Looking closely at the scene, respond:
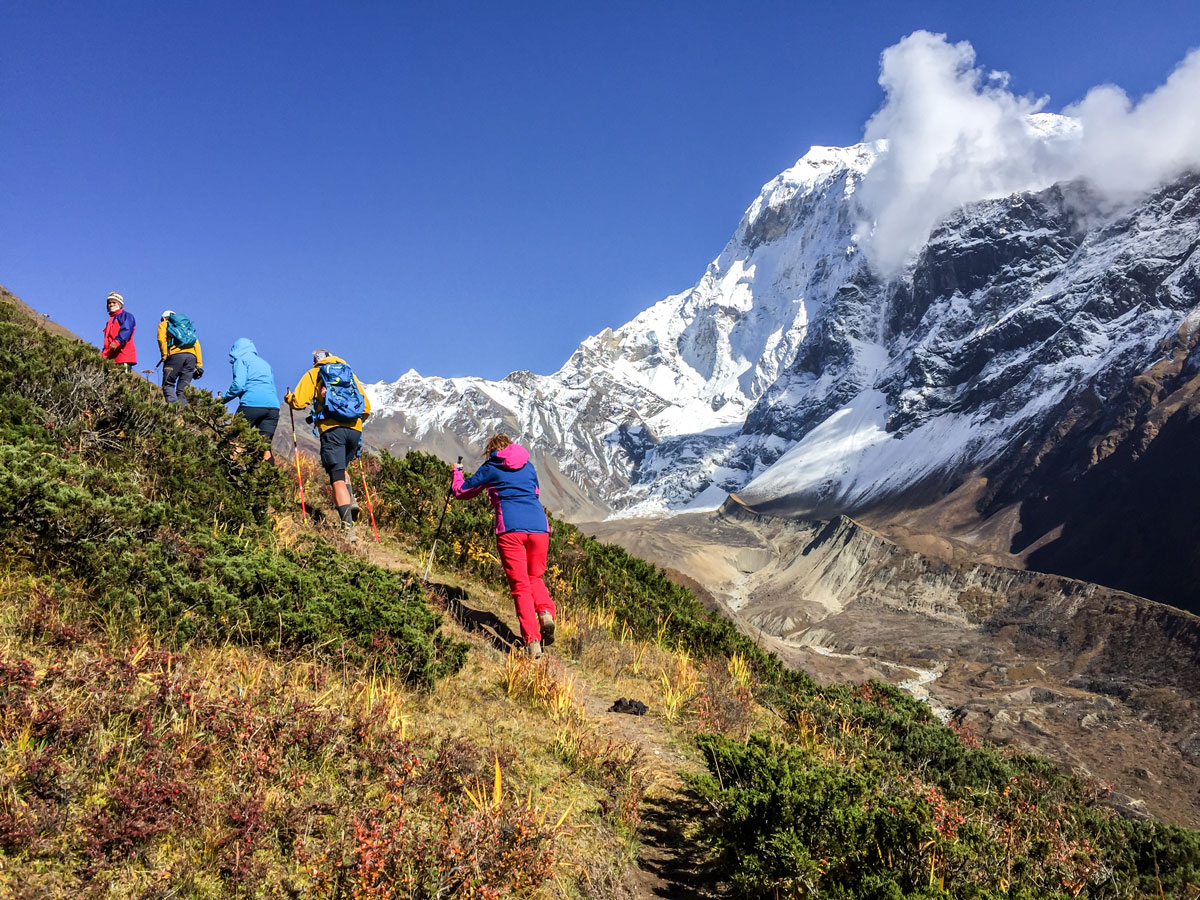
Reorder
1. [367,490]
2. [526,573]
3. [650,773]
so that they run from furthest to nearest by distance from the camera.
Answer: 1. [367,490]
2. [526,573]
3. [650,773]

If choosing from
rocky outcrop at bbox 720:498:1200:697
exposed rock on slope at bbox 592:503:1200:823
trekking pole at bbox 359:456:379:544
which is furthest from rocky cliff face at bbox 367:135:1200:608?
trekking pole at bbox 359:456:379:544

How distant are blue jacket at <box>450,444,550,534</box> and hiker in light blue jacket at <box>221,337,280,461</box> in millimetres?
3706

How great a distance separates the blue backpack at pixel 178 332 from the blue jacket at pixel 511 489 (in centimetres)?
546

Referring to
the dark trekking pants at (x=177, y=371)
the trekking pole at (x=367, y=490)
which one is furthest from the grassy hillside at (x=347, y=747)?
the dark trekking pants at (x=177, y=371)

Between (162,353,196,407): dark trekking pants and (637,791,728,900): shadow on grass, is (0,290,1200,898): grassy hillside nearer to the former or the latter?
(637,791,728,900): shadow on grass

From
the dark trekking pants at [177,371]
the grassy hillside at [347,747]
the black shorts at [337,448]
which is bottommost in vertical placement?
the grassy hillside at [347,747]

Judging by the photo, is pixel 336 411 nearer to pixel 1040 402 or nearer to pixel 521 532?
pixel 521 532

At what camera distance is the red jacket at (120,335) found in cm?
915

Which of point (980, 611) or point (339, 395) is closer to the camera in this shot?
point (339, 395)

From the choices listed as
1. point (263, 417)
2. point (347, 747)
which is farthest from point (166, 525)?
point (263, 417)

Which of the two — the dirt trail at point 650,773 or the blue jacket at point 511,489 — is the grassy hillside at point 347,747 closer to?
the dirt trail at point 650,773

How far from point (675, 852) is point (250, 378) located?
25.3 feet

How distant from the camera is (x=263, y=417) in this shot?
28.9 ft

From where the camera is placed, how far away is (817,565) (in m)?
78.3
